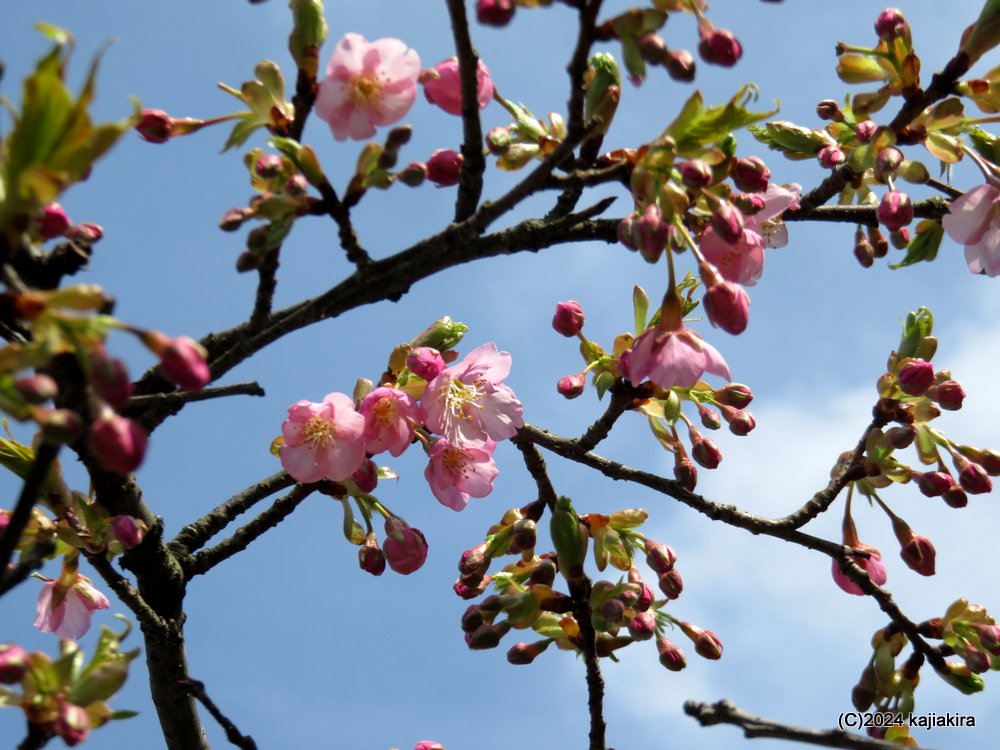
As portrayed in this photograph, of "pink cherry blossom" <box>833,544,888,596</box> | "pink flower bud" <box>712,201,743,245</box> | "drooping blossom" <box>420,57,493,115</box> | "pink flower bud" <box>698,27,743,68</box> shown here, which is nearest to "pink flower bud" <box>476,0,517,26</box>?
"drooping blossom" <box>420,57,493,115</box>

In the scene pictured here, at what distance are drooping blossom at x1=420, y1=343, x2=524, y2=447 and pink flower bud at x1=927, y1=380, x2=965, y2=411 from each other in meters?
0.95

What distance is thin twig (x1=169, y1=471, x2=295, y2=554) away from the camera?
100 inches

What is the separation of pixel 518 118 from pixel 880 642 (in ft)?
4.66

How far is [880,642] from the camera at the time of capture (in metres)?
2.42

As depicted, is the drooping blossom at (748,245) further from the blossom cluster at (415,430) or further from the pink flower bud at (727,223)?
the blossom cluster at (415,430)

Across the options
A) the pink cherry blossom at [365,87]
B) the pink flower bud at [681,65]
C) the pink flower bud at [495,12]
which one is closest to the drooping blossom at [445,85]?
the pink cherry blossom at [365,87]

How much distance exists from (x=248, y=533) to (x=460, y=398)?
623 millimetres

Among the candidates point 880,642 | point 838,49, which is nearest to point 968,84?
point 838,49

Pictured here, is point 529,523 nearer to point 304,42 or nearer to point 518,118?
point 518,118

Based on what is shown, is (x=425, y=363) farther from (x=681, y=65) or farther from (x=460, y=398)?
(x=681, y=65)

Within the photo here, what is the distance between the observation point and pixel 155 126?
74.7 inches

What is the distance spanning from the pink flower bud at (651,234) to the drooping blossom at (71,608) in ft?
4.99

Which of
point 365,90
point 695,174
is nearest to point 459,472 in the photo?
point 365,90

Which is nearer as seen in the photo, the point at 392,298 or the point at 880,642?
the point at 392,298
